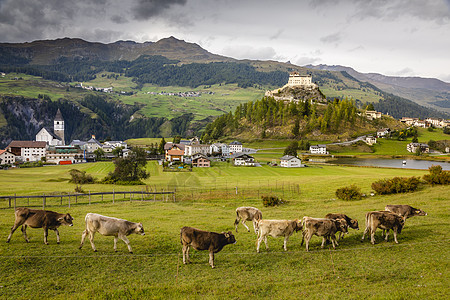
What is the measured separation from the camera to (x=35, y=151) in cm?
13538

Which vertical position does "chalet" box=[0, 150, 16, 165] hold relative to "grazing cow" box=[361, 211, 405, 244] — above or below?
below

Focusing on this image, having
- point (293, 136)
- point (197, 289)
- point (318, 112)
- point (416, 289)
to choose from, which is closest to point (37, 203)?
point (197, 289)

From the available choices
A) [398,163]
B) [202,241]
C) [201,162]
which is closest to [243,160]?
[201,162]

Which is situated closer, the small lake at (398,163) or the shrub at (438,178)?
the shrub at (438,178)

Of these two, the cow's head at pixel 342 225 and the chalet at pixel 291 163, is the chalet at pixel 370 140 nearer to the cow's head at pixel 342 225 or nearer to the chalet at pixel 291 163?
the chalet at pixel 291 163

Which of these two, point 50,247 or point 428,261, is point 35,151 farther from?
point 428,261

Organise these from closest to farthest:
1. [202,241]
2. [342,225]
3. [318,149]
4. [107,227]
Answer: [202,241] → [107,227] → [342,225] → [318,149]

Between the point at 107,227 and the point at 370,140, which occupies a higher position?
A: the point at 370,140

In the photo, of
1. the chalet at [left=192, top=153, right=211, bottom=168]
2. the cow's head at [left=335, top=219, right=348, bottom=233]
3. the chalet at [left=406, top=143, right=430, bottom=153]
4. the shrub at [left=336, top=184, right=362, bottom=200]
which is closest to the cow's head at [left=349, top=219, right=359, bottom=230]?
the cow's head at [left=335, top=219, right=348, bottom=233]

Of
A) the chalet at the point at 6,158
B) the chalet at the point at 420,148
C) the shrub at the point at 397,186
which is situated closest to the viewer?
the shrub at the point at 397,186

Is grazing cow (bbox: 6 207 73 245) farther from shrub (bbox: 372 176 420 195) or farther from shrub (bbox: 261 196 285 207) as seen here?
shrub (bbox: 372 176 420 195)

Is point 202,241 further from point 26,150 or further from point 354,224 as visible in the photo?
point 26,150

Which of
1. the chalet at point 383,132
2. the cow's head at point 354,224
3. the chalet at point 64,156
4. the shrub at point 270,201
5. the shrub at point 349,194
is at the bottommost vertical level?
the chalet at point 64,156

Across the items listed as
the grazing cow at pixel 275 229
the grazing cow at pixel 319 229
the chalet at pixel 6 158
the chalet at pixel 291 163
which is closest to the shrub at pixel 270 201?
the grazing cow at pixel 319 229
